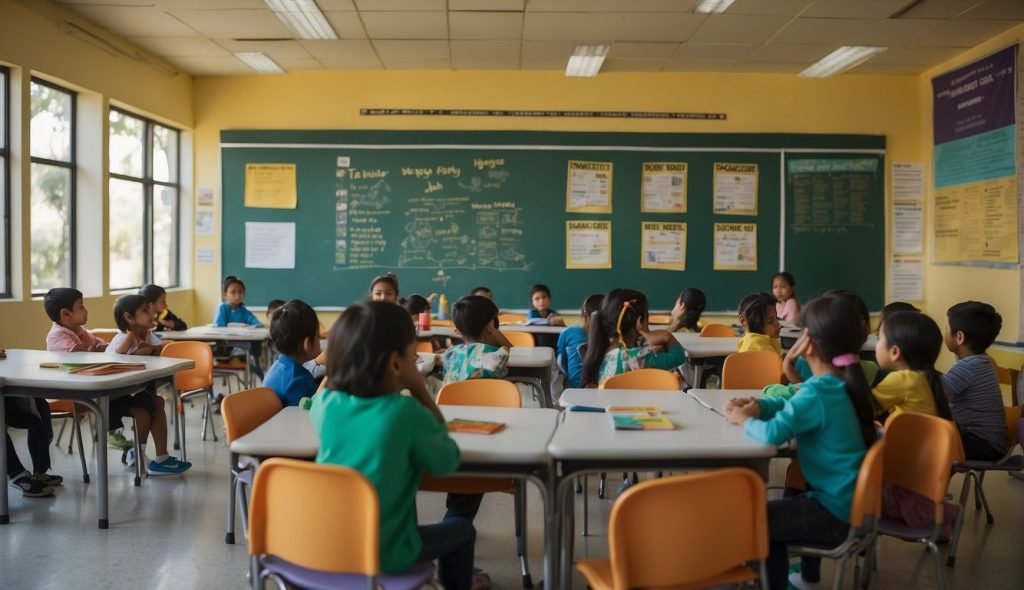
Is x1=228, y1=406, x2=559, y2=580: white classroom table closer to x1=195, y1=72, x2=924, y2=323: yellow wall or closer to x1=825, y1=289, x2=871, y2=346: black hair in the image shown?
x1=825, y1=289, x2=871, y2=346: black hair

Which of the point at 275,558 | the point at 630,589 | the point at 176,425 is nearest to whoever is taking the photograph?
the point at 630,589

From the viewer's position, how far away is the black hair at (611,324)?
12.6ft

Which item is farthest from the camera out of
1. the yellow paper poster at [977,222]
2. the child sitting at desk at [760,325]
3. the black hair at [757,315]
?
the yellow paper poster at [977,222]

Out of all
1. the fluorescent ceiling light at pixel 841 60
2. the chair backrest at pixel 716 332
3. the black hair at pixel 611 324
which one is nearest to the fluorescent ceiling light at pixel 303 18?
the black hair at pixel 611 324

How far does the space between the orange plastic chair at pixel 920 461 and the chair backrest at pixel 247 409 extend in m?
2.03

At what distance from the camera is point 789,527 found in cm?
225

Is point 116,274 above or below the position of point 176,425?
above

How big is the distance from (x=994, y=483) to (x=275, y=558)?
3.94 m

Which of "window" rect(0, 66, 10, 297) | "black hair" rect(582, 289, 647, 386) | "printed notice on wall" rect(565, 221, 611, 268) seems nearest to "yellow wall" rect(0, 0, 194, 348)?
"window" rect(0, 66, 10, 297)

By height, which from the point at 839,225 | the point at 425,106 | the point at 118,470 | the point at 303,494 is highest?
the point at 425,106

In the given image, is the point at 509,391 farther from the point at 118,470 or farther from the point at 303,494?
the point at 118,470

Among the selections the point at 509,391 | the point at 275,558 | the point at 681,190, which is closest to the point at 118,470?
the point at 509,391

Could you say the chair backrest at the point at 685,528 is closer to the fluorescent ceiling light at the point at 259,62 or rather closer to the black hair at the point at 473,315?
the black hair at the point at 473,315

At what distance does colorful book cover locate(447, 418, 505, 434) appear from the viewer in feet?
7.86
